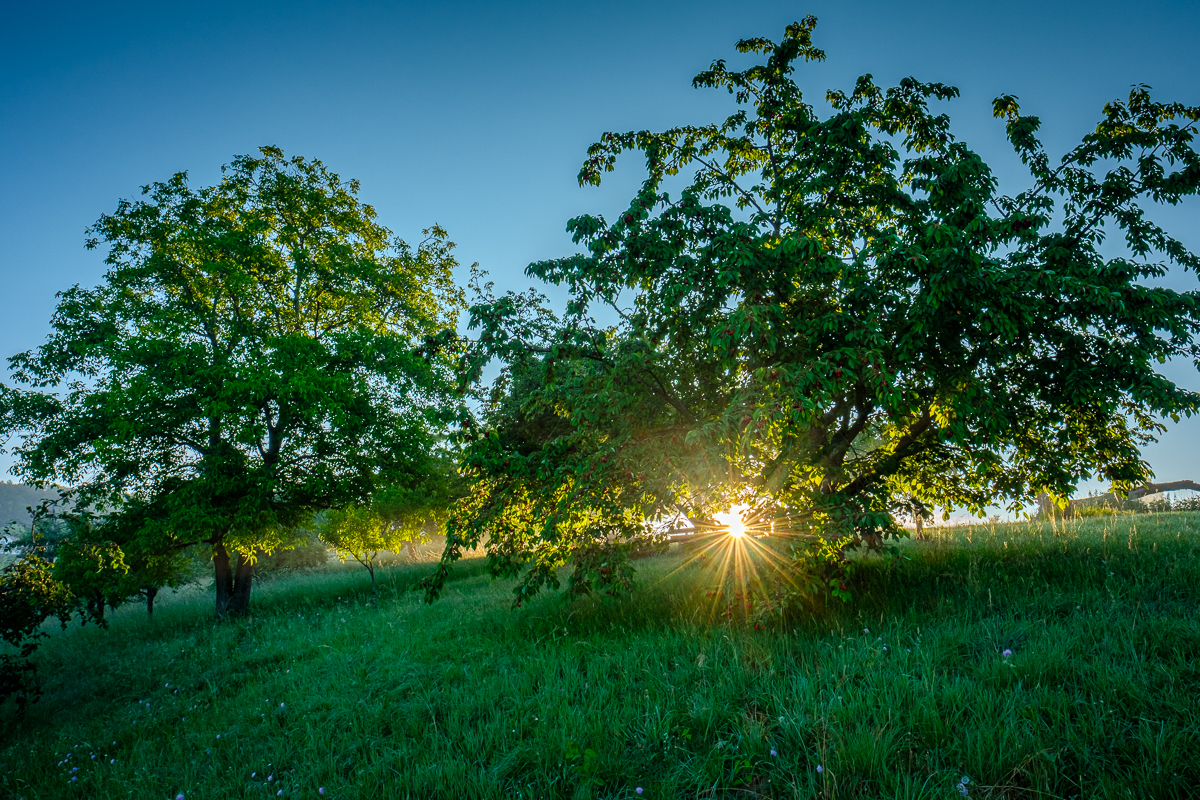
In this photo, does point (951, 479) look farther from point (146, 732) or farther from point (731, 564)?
point (146, 732)

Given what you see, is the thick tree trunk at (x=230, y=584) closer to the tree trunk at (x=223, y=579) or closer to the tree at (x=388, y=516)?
the tree trunk at (x=223, y=579)

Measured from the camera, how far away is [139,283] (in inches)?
586

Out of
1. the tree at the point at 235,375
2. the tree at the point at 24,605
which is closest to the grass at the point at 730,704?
the tree at the point at 24,605

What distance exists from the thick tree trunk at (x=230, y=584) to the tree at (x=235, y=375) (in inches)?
2.2

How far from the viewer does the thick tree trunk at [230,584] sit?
15398mm

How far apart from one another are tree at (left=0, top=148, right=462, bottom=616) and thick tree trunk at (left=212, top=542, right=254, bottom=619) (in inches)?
2.2

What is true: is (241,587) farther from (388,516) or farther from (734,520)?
(734,520)

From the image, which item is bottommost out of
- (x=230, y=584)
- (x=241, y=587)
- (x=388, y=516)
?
(x=241, y=587)

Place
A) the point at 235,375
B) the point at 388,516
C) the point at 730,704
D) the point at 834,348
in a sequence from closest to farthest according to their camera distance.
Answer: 1. the point at 730,704
2. the point at 834,348
3. the point at 235,375
4. the point at 388,516

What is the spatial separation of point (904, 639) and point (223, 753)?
718 cm

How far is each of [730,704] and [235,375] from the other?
13.8m

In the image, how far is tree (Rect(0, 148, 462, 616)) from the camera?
12633 millimetres

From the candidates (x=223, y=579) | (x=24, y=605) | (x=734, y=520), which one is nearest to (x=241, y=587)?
(x=223, y=579)

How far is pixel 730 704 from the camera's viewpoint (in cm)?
414
